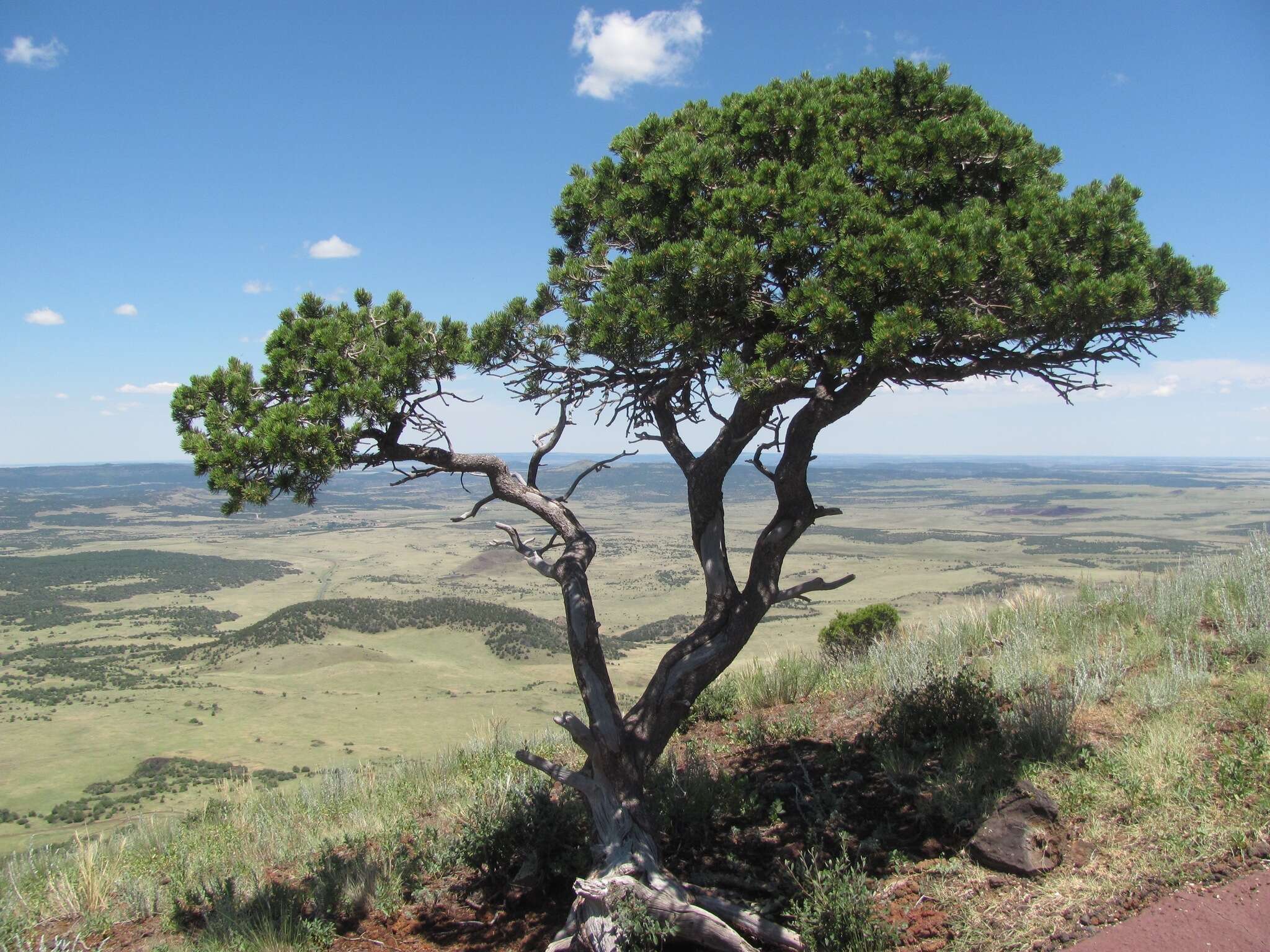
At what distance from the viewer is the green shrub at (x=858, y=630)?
13.6 meters

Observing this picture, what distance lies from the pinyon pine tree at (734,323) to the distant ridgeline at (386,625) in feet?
118

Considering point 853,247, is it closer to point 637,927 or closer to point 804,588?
point 804,588

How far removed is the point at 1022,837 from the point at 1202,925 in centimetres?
110

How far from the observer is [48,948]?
545cm

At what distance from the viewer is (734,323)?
17.6ft

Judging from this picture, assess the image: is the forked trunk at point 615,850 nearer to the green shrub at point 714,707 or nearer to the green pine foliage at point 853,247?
the green pine foliage at point 853,247

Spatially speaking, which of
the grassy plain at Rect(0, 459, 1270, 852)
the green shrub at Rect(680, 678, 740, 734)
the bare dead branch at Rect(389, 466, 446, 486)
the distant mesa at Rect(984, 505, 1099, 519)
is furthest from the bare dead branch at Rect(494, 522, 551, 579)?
the distant mesa at Rect(984, 505, 1099, 519)

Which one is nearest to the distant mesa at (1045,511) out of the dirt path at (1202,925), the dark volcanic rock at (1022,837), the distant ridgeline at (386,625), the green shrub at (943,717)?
the distant ridgeline at (386,625)

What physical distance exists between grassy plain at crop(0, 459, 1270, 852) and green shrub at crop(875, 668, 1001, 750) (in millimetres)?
4585

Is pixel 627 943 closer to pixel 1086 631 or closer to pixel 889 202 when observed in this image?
pixel 889 202

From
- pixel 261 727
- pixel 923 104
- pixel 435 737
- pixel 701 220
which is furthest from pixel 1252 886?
pixel 261 727

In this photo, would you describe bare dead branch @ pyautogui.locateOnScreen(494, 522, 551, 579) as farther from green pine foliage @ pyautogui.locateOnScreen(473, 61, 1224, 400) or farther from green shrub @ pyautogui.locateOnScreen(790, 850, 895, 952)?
green shrub @ pyautogui.locateOnScreen(790, 850, 895, 952)

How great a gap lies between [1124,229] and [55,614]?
68080 millimetres

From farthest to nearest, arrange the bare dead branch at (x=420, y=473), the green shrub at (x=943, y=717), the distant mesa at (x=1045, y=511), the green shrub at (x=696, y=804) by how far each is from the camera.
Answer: the distant mesa at (x=1045, y=511) < the green shrub at (x=943, y=717) < the green shrub at (x=696, y=804) < the bare dead branch at (x=420, y=473)
